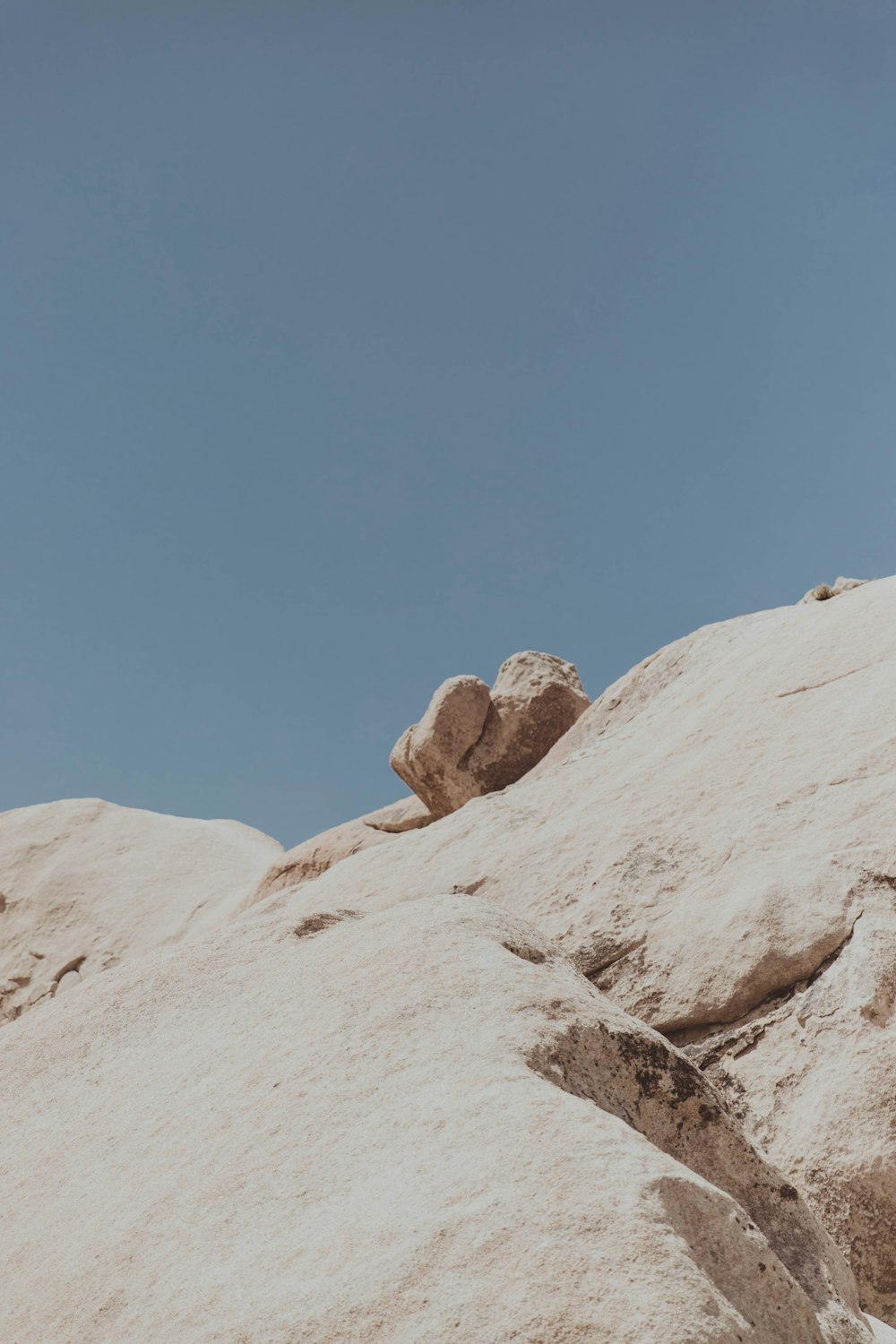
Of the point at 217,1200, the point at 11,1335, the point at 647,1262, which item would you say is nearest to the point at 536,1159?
the point at 647,1262

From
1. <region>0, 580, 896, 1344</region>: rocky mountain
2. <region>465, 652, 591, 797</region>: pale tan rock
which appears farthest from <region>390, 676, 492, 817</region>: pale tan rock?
<region>0, 580, 896, 1344</region>: rocky mountain

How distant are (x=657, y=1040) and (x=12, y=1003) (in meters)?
16.2

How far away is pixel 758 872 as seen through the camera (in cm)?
570

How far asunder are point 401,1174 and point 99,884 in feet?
57.8

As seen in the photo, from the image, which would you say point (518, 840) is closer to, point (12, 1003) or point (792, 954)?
point (792, 954)

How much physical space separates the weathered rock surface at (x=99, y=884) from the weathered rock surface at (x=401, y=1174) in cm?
1238

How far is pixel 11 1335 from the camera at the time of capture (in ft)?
9.69

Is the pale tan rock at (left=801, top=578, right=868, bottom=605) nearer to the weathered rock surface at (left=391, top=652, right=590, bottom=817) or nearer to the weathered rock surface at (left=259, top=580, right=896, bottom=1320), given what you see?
the weathered rock surface at (left=259, top=580, right=896, bottom=1320)

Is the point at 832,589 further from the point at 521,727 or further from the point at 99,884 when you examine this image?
the point at 99,884

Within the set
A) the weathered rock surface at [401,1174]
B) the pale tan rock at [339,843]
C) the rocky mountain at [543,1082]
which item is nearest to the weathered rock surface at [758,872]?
the rocky mountain at [543,1082]

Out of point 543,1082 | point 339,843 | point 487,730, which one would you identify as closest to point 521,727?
point 487,730

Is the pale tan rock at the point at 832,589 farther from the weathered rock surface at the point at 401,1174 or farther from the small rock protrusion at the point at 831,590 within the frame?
the weathered rock surface at the point at 401,1174

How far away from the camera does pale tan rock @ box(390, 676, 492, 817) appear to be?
12.5 m

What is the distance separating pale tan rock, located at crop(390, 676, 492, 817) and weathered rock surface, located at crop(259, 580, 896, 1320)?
3.45 m
